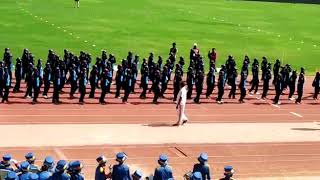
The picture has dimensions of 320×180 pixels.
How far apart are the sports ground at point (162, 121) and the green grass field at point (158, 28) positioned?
11cm

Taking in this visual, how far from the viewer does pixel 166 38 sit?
41.0 m

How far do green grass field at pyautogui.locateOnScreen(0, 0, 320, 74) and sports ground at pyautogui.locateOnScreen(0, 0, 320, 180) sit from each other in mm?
113

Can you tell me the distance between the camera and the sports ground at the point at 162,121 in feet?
58.0

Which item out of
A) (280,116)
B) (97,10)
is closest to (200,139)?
(280,116)

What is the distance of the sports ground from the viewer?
17688mm

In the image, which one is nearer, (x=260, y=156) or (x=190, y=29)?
(x=260, y=156)

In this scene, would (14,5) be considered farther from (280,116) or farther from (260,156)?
(260,156)

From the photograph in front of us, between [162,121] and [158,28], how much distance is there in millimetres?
23601

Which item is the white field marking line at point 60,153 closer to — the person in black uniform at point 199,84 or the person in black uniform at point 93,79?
the person in black uniform at point 93,79

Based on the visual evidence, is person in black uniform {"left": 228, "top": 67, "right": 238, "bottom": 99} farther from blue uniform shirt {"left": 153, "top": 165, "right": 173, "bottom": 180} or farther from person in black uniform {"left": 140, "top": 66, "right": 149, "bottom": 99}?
blue uniform shirt {"left": 153, "top": 165, "right": 173, "bottom": 180}

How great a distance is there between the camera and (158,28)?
147ft

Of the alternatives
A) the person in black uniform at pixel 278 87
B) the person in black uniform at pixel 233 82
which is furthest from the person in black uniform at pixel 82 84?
the person in black uniform at pixel 278 87

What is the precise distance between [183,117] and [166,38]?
794 inches

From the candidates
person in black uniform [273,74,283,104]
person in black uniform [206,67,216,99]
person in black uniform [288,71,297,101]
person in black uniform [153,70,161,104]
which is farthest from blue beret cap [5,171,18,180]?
person in black uniform [288,71,297,101]
